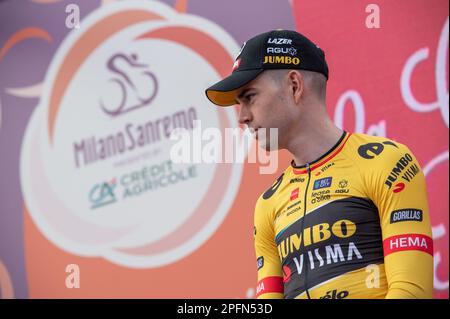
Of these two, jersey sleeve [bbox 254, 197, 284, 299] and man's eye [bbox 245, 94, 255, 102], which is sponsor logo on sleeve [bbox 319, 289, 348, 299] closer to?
jersey sleeve [bbox 254, 197, 284, 299]

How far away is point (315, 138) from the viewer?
2078 millimetres

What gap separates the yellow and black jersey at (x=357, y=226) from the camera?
181 cm

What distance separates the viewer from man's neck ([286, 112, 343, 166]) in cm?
207

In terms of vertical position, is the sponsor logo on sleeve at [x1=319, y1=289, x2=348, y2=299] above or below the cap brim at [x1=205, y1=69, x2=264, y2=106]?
below

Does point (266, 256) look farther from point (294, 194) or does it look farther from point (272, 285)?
point (294, 194)

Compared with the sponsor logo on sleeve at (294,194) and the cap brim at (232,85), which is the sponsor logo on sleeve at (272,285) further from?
the cap brim at (232,85)

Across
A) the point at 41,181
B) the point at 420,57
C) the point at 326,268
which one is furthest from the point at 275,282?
the point at 41,181

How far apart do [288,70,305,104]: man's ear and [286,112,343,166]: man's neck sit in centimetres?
8

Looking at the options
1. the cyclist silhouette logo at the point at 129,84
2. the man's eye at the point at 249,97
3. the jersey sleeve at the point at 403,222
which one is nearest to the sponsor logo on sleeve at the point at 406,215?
the jersey sleeve at the point at 403,222

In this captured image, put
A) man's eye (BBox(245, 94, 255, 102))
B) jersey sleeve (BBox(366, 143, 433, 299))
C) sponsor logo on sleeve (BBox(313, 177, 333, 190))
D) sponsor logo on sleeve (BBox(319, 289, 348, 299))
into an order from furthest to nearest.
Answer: man's eye (BBox(245, 94, 255, 102)) < sponsor logo on sleeve (BBox(313, 177, 333, 190)) < sponsor logo on sleeve (BBox(319, 289, 348, 299)) < jersey sleeve (BBox(366, 143, 433, 299))

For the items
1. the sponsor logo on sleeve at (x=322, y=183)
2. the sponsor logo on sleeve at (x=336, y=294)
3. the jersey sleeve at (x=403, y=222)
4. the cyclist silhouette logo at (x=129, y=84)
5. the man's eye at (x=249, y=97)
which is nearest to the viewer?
the jersey sleeve at (x=403, y=222)

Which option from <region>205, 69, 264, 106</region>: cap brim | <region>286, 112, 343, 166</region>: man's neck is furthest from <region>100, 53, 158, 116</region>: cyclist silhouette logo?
<region>286, 112, 343, 166</region>: man's neck

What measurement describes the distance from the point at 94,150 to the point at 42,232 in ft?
2.05

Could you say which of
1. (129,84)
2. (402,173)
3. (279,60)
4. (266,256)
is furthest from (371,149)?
(129,84)
